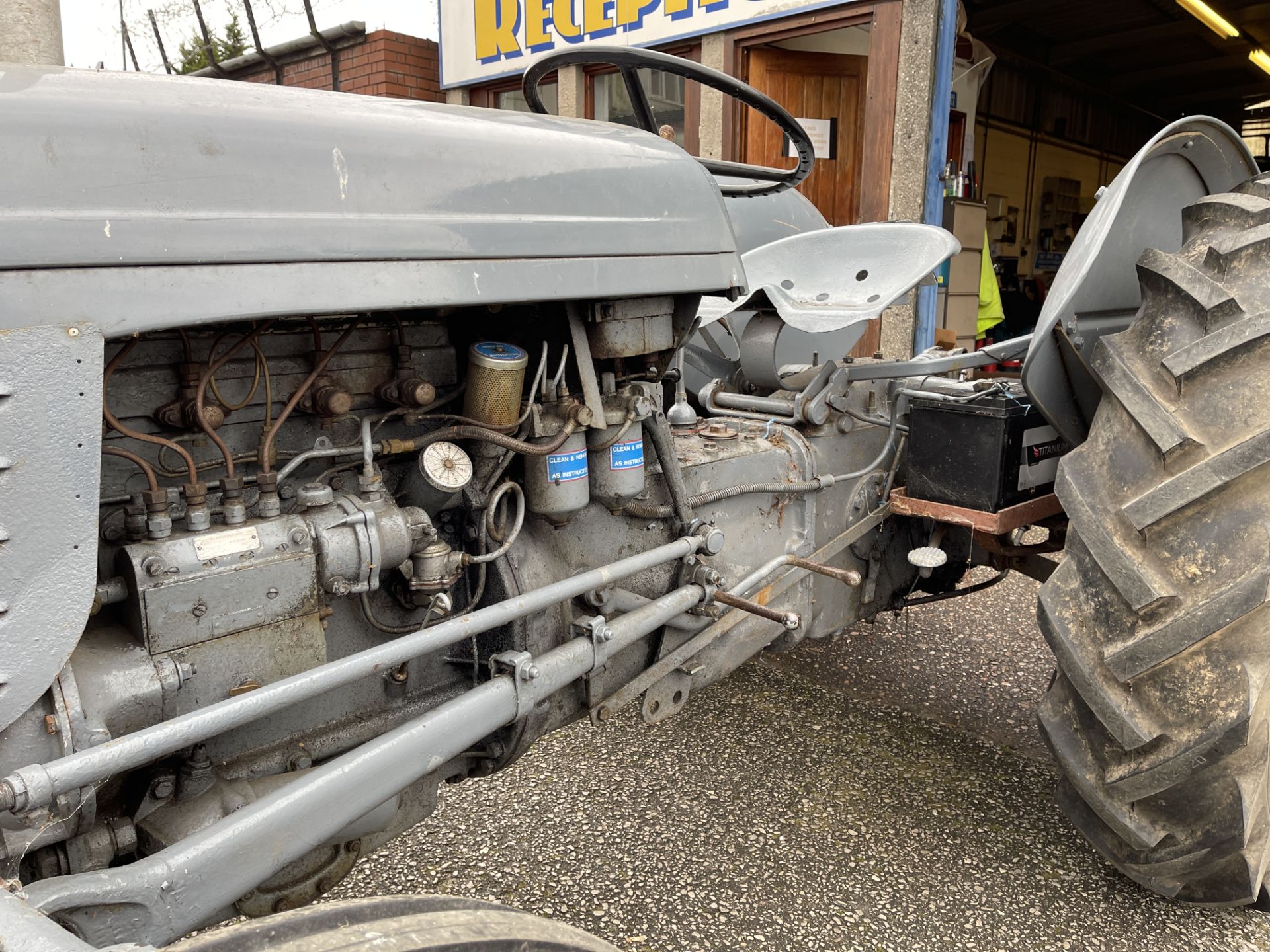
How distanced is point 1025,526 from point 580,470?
1.12m

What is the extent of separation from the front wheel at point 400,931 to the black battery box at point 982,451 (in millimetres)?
1349

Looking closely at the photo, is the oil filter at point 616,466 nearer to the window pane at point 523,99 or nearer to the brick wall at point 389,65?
the window pane at point 523,99

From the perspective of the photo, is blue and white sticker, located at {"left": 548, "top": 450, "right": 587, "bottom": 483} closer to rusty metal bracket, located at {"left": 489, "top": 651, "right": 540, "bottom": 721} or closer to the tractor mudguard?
rusty metal bracket, located at {"left": 489, "top": 651, "right": 540, "bottom": 721}

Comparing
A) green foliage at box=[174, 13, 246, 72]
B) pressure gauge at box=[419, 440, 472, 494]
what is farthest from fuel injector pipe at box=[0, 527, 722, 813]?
green foliage at box=[174, 13, 246, 72]

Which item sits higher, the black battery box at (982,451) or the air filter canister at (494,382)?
the air filter canister at (494,382)

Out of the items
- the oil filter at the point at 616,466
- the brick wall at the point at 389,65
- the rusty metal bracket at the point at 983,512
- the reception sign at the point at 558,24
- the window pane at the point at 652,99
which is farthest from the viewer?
the brick wall at the point at 389,65

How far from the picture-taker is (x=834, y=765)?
2.44 metres

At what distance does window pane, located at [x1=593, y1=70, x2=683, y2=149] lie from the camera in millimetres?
6348

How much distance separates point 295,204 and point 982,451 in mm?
1453

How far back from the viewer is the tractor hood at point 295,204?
96 centimetres

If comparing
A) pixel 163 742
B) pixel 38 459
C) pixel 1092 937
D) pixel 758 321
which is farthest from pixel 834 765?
pixel 38 459

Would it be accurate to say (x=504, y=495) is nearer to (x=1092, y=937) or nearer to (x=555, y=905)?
(x=555, y=905)

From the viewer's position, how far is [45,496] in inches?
38.9

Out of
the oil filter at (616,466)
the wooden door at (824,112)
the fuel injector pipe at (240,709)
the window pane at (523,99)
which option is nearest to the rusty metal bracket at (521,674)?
the fuel injector pipe at (240,709)
